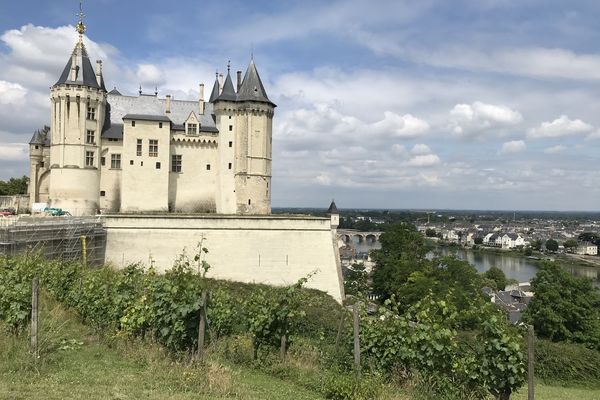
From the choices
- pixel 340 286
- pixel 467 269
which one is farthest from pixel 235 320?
pixel 467 269

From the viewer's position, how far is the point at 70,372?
783cm

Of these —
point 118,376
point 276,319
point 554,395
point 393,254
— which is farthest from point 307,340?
point 393,254

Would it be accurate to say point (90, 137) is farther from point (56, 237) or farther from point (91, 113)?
point (56, 237)

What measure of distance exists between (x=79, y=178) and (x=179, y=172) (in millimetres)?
7910

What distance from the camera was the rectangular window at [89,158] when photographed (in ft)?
119

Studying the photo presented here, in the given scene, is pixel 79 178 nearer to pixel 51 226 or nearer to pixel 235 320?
pixel 51 226

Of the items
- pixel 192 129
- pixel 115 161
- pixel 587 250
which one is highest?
pixel 192 129

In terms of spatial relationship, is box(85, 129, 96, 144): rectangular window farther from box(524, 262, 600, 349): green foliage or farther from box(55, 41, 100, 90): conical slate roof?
box(524, 262, 600, 349): green foliage

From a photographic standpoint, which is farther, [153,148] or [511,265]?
[511,265]

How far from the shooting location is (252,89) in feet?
129

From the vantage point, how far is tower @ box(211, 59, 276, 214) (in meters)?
38.9

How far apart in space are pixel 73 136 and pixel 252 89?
1490 centimetres

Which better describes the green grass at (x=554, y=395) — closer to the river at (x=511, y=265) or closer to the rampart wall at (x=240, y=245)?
the rampart wall at (x=240, y=245)

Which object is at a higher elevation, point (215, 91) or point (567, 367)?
point (215, 91)
